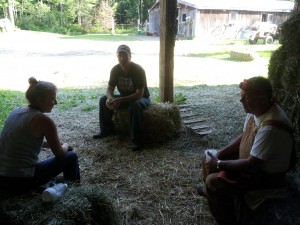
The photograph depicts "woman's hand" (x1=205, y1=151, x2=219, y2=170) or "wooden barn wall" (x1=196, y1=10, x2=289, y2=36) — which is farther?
"wooden barn wall" (x1=196, y1=10, x2=289, y2=36)

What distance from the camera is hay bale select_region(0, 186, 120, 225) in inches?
80.8

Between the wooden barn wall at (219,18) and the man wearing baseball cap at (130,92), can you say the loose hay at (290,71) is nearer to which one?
the man wearing baseball cap at (130,92)

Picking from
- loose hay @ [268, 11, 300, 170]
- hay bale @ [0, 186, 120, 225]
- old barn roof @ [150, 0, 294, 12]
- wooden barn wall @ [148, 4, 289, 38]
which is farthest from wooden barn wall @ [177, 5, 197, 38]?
hay bale @ [0, 186, 120, 225]

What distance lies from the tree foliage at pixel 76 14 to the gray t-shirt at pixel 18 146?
2875 centimetres

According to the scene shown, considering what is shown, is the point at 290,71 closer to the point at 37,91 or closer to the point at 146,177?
the point at 146,177

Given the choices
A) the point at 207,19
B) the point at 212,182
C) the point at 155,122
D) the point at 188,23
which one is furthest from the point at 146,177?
the point at 207,19

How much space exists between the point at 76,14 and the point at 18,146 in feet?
105

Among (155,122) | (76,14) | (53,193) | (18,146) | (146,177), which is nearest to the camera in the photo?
(53,193)

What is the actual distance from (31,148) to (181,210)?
1.52 meters

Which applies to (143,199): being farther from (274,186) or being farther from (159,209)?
(274,186)

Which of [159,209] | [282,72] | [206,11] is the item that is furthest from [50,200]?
[206,11]

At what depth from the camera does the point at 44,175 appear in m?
2.51

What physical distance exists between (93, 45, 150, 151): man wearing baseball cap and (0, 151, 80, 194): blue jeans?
168 centimetres

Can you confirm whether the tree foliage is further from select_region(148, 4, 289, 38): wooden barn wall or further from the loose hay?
the loose hay
